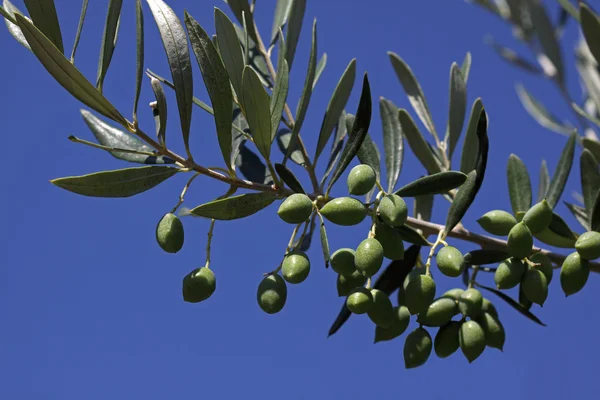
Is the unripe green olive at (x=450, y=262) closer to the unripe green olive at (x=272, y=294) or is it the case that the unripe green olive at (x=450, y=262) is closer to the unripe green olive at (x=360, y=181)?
the unripe green olive at (x=360, y=181)

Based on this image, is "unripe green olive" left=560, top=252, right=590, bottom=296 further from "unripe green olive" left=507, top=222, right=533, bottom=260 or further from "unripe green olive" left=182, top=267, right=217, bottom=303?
"unripe green olive" left=182, top=267, right=217, bottom=303

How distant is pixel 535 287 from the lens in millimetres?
1493

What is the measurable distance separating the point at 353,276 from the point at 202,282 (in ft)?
1.00

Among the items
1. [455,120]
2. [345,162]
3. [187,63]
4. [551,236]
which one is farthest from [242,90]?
[455,120]

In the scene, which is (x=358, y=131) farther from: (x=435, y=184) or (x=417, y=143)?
(x=417, y=143)

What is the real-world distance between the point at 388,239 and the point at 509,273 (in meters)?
0.26

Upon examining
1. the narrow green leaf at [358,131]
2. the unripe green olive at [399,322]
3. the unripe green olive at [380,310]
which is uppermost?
the narrow green leaf at [358,131]

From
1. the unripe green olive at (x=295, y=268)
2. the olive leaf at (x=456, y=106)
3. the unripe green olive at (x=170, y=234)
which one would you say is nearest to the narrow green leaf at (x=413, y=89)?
the olive leaf at (x=456, y=106)

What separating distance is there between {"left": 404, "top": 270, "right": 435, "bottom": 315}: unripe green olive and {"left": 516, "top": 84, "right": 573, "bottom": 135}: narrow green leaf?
238 cm

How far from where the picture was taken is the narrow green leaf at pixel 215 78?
1.39 m

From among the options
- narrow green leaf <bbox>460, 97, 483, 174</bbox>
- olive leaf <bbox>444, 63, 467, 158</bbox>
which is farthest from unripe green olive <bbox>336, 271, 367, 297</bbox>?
olive leaf <bbox>444, 63, 467, 158</bbox>

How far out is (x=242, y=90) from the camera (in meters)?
1.40

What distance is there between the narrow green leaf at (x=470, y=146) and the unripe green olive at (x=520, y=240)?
0.29 metres

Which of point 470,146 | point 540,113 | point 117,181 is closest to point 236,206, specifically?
point 117,181
